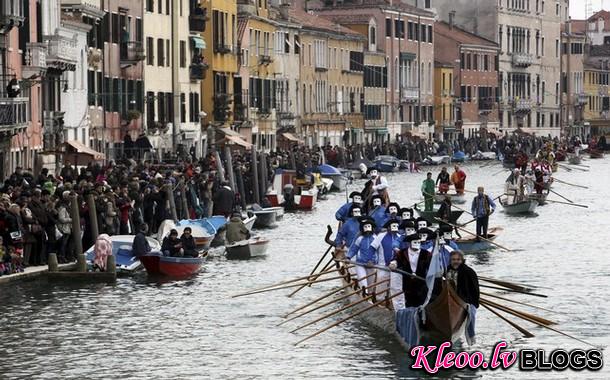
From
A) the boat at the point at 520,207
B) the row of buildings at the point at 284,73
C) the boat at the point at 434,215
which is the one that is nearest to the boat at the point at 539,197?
the boat at the point at 520,207

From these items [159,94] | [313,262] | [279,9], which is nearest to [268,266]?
[313,262]

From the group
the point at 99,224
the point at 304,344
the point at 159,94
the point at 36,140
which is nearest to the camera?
the point at 304,344

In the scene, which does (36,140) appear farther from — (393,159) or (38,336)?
(393,159)

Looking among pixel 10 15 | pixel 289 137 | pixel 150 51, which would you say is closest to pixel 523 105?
pixel 289 137

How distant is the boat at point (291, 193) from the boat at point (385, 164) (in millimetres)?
31469

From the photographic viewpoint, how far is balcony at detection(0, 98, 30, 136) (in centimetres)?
5109

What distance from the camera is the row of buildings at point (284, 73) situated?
59688mm

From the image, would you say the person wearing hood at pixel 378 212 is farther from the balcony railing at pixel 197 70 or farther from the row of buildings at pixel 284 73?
the balcony railing at pixel 197 70

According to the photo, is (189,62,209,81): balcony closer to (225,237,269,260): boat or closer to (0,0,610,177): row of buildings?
(0,0,610,177): row of buildings

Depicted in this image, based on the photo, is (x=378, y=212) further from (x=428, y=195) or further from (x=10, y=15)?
(x=428, y=195)

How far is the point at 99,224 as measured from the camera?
4431 cm

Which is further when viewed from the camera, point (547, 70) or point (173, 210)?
point (547, 70)

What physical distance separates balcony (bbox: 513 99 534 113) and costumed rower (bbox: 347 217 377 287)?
12397cm

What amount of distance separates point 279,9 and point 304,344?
240ft
